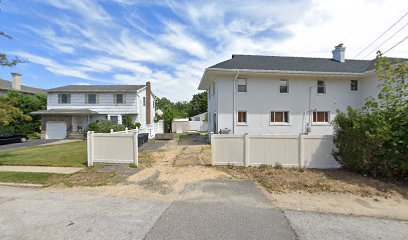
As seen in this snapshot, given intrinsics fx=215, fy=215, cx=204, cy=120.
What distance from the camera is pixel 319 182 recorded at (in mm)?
6586

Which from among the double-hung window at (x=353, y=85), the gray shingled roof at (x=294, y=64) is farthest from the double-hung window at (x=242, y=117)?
the double-hung window at (x=353, y=85)

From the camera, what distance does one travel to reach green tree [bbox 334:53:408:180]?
652 cm

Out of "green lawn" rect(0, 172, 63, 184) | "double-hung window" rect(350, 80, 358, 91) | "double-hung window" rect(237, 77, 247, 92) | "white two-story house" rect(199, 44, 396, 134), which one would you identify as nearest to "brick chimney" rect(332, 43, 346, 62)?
"white two-story house" rect(199, 44, 396, 134)

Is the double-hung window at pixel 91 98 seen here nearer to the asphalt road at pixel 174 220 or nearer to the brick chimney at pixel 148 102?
the brick chimney at pixel 148 102

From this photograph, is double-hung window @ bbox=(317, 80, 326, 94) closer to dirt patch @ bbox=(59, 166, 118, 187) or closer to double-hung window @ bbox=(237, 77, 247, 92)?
double-hung window @ bbox=(237, 77, 247, 92)

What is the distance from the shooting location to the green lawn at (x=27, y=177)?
712 centimetres

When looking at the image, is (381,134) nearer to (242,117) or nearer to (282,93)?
(242,117)

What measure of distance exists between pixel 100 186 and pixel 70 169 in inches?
121

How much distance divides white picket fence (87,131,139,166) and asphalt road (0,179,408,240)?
3435 millimetres

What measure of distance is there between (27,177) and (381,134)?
1166cm

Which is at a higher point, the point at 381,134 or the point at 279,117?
the point at 279,117

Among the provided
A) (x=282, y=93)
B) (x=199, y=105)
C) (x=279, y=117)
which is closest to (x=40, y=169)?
(x=279, y=117)

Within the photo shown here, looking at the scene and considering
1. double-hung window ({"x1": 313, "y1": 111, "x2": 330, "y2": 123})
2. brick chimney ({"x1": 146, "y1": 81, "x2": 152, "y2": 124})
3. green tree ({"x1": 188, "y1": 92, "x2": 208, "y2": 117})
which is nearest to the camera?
double-hung window ({"x1": 313, "y1": 111, "x2": 330, "y2": 123})

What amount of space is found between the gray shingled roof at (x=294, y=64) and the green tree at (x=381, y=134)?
997 centimetres
